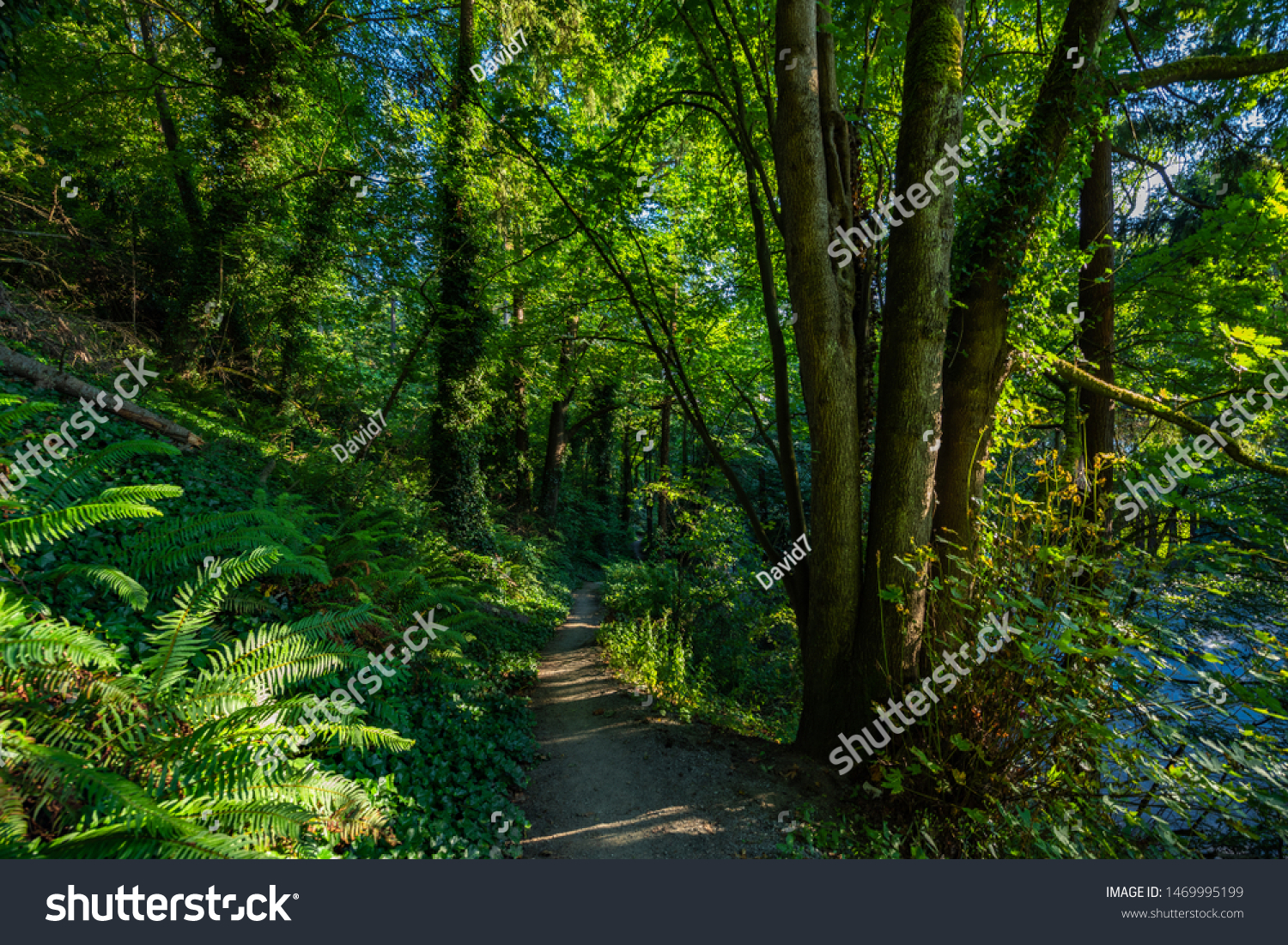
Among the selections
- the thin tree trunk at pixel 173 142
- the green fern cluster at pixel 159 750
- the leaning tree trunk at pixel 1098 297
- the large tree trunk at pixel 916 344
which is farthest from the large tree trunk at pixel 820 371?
the thin tree trunk at pixel 173 142

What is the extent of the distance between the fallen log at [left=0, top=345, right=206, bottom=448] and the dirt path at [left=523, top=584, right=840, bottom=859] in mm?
5179

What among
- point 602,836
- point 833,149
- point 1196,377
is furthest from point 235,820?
point 1196,377

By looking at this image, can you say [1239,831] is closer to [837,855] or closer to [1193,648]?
[1193,648]

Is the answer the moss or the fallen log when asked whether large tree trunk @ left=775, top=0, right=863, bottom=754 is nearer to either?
the moss

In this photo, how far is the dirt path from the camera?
3.02 meters

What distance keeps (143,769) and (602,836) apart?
2.48m

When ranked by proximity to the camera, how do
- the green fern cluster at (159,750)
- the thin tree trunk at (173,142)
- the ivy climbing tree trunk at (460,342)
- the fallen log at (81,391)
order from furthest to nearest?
the ivy climbing tree trunk at (460,342) < the thin tree trunk at (173,142) < the fallen log at (81,391) < the green fern cluster at (159,750)

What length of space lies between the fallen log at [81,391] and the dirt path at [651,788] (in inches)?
204

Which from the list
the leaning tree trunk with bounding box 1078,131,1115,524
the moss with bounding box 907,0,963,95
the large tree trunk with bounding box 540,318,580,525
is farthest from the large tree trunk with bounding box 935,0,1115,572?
the large tree trunk with bounding box 540,318,580,525

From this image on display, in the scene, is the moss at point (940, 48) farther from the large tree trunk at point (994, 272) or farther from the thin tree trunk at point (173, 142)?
the thin tree trunk at point (173, 142)

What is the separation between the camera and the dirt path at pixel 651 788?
3.02m

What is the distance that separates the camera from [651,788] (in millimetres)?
3615

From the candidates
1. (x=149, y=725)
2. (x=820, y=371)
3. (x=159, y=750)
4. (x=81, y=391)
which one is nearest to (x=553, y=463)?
(x=81, y=391)

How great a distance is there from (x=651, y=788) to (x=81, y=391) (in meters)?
6.70
